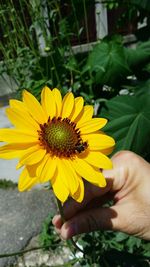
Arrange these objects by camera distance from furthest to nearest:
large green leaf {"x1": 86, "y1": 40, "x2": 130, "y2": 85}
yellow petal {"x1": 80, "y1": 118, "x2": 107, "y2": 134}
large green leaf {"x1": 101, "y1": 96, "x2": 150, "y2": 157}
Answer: large green leaf {"x1": 86, "y1": 40, "x2": 130, "y2": 85} → large green leaf {"x1": 101, "y1": 96, "x2": 150, "y2": 157} → yellow petal {"x1": 80, "y1": 118, "x2": 107, "y2": 134}

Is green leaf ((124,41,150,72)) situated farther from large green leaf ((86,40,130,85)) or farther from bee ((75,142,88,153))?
bee ((75,142,88,153))

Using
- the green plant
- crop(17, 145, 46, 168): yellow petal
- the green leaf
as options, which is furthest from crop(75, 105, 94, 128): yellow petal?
the green leaf

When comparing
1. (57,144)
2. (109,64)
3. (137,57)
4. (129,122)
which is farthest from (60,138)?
(137,57)

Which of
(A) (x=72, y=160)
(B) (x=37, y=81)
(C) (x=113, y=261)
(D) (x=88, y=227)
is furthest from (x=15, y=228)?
(A) (x=72, y=160)

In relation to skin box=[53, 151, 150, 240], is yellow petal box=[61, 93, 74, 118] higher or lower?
higher

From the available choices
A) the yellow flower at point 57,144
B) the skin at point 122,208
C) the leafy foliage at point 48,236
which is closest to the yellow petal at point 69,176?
the yellow flower at point 57,144

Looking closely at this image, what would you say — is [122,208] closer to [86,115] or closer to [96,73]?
[86,115]

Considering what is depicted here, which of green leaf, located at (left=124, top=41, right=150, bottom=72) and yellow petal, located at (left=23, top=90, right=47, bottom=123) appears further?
green leaf, located at (left=124, top=41, right=150, bottom=72)
